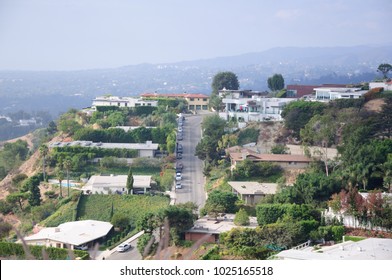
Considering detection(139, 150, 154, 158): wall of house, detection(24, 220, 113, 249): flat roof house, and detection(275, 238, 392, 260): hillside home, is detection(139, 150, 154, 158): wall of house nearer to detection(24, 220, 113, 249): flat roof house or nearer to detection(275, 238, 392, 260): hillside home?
detection(24, 220, 113, 249): flat roof house

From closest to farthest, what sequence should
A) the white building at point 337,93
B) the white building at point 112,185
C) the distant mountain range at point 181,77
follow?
the white building at point 112,185, the white building at point 337,93, the distant mountain range at point 181,77

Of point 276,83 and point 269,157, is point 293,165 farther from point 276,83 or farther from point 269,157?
point 276,83

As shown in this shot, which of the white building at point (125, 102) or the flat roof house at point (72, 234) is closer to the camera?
the flat roof house at point (72, 234)

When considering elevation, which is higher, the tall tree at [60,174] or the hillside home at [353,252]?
the hillside home at [353,252]

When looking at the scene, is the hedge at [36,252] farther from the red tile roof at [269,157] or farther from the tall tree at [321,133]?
the tall tree at [321,133]

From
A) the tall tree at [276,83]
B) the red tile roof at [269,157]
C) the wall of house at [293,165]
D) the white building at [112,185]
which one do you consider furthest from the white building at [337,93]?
the white building at [112,185]

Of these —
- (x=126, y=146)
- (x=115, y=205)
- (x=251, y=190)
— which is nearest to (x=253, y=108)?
(x=126, y=146)

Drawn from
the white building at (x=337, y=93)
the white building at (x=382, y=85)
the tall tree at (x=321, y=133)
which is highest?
the white building at (x=382, y=85)
